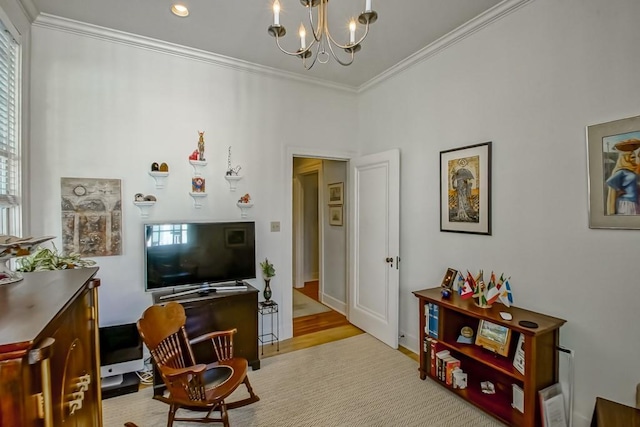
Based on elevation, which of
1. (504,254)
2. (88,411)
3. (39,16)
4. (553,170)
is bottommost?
(88,411)

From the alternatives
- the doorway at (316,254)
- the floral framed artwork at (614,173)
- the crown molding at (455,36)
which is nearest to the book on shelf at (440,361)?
the floral framed artwork at (614,173)

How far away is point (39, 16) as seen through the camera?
8.19 ft

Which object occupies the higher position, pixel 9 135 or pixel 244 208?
pixel 9 135

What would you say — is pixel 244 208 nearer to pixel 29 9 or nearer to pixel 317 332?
pixel 317 332

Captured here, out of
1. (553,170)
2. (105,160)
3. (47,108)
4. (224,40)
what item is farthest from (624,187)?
(47,108)

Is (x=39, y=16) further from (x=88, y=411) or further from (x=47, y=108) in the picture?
(x=88, y=411)

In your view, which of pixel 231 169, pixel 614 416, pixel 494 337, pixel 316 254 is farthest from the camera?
pixel 316 254

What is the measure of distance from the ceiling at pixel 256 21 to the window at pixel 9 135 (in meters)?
0.49

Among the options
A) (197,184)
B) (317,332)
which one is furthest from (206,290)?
(317,332)

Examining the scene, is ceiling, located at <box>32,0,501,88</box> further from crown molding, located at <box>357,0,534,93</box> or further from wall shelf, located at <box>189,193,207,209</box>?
wall shelf, located at <box>189,193,207,209</box>

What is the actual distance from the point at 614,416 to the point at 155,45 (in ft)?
13.8

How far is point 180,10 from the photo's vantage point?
2.45 meters

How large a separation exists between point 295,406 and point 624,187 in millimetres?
2642

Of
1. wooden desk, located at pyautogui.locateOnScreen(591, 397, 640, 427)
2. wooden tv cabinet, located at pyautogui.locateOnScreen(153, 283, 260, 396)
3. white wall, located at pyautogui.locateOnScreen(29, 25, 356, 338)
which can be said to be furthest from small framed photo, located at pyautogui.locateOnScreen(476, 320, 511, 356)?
white wall, located at pyautogui.locateOnScreen(29, 25, 356, 338)
